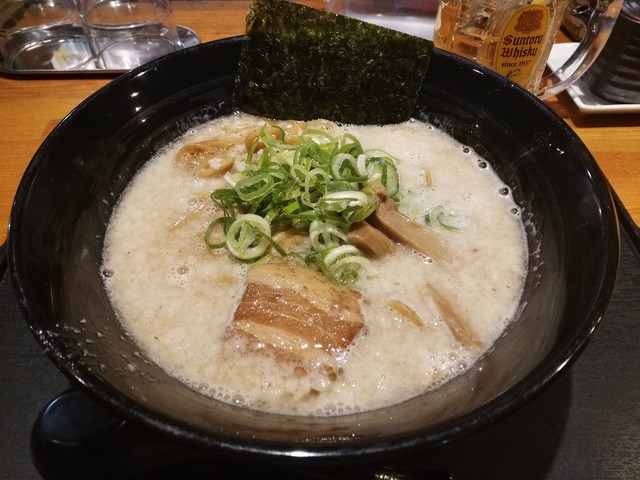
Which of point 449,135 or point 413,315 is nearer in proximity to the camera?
point 413,315

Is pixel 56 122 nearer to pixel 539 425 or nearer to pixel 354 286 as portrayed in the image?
pixel 354 286

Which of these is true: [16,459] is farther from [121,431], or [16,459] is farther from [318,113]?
[318,113]

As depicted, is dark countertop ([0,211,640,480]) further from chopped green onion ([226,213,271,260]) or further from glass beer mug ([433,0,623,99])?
glass beer mug ([433,0,623,99])

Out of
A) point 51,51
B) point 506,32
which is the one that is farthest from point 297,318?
point 51,51

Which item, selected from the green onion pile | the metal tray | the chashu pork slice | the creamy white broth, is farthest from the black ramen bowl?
the metal tray

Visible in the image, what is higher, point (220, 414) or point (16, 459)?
point (220, 414)

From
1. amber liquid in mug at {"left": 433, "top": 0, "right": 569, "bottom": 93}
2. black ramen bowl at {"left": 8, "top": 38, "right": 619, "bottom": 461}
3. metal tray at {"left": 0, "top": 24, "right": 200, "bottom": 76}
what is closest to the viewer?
black ramen bowl at {"left": 8, "top": 38, "right": 619, "bottom": 461}

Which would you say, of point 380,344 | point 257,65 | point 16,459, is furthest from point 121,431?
point 257,65
